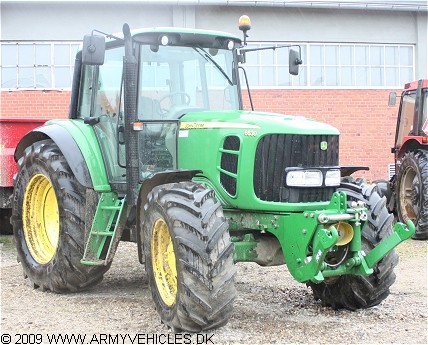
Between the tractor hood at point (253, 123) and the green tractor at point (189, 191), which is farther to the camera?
the tractor hood at point (253, 123)

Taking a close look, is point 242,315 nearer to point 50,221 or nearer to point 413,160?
point 50,221

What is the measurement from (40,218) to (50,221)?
11 cm

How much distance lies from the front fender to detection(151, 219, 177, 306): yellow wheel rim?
41.2 inches

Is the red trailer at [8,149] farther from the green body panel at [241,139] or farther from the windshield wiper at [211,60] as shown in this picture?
the green body panel at [241,139]

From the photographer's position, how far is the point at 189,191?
5016 millimetres

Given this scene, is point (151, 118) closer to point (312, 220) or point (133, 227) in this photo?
point (133, 227)

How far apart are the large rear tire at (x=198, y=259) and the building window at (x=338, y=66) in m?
11.2

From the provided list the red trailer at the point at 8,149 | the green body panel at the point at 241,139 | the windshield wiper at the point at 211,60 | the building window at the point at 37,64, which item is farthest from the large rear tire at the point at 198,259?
the building window at the point at 37,64

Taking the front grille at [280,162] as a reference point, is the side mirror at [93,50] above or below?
above

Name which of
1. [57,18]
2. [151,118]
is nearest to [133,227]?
[151,118]

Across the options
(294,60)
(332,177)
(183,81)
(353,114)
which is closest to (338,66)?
(353,114)

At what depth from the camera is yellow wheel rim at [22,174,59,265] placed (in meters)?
6.94

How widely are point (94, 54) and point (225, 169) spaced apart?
1.34 metres

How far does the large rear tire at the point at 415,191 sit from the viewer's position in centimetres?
1014
